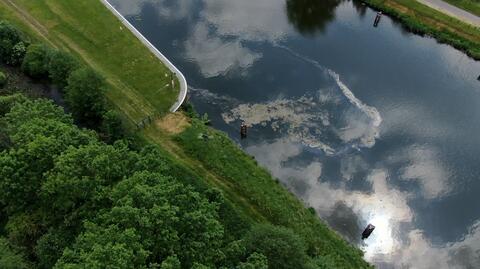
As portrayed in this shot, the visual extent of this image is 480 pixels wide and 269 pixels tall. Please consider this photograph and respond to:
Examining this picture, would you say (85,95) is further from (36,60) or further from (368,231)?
(368,231)

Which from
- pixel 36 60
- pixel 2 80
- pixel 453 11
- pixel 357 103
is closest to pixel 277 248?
pixel 357 103

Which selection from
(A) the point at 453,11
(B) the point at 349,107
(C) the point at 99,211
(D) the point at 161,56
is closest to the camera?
(C) the point at 99,211

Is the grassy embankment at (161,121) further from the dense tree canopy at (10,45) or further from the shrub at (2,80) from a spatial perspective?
the shrub at (2,80)

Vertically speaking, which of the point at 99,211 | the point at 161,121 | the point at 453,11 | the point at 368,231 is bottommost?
the point at 368,231

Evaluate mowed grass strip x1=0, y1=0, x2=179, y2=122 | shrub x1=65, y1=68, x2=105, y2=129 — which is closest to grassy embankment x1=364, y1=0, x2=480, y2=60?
mowed grass strip x1=0, y1=0, x2=179, y2=122

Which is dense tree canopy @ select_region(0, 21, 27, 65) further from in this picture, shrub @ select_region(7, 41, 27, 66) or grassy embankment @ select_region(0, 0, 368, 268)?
grassy embankment @ select_region(0, 0, 368, 268)

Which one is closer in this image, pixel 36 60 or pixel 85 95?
pixel 85 95

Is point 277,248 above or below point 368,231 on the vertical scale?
above
